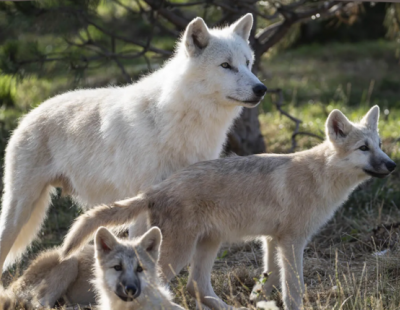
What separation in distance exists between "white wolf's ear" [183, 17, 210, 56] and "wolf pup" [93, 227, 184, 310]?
5.81 feet

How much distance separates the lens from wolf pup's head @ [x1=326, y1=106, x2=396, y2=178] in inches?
200

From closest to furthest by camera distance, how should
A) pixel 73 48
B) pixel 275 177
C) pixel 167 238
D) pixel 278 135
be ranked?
pixel 167 238
pixel 275 177
pixel 73 48
pixel 278 135

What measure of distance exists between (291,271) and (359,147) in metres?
1.14

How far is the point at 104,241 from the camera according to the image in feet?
14.9

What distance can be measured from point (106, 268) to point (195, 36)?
221 centimetres

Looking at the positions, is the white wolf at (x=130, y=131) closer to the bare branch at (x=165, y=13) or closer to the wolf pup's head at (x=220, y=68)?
the wolf pup's head at (x=220, y=68)

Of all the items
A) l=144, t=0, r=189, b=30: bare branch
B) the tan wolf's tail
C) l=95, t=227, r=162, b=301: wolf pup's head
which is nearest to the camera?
l=95, t=227, r=162, b=301: wolf pup's head

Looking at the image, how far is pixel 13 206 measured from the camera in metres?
6.14

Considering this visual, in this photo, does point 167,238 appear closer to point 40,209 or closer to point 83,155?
point 83,155

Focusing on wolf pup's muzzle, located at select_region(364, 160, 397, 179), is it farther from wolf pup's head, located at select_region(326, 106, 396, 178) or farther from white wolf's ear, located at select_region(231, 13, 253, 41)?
white wolf's ear, located at select_region(231, 13, 253, 41)

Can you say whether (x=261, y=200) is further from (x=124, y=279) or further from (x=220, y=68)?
(x=124, y=279)

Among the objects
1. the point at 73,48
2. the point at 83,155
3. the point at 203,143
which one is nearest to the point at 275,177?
the point at 203,143

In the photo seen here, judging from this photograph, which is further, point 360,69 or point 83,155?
point 360,69

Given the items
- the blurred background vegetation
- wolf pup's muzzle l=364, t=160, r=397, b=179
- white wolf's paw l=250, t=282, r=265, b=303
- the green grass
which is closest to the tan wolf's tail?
the green grass
